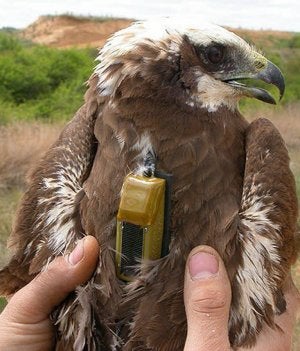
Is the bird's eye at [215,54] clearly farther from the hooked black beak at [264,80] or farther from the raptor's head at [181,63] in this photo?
the hooked black beak at [264,80]

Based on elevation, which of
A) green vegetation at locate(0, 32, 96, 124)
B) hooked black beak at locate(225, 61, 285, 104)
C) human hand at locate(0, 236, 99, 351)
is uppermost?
hooked black beak at locate(225, 61, 285, 104)

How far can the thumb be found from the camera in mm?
3236

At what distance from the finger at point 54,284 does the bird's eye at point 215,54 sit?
1.34 metres

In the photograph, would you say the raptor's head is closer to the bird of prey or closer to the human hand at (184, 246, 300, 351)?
the bird of prey

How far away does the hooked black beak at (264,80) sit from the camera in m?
3.97

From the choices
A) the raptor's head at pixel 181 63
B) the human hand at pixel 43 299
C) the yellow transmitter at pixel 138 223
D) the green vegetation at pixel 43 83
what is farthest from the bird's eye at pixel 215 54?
the green vegetation at pixel 43 83

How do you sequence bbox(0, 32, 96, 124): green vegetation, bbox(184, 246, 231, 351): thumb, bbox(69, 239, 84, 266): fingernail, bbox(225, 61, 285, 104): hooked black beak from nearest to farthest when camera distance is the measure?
bbox(184, 246, 231, 351): thumb < bbox(69, 239, 84, 266): fingernail < bbox(225, 61, 285, 104): hooked black beak < bbox(0, 32, 96, 124): green vegetation

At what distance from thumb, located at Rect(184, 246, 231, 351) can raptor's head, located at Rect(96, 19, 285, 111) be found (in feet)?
3.24

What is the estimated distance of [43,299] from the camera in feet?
12.3

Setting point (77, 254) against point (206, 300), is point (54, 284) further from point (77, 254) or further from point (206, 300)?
point (206, 300)

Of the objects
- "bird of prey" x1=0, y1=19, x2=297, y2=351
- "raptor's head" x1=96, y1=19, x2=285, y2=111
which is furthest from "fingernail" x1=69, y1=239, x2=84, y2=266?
"raptor's head" x1=96, y1=19, x2=285, y2=111

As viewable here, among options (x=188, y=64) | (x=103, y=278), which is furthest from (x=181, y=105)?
(x=103, y=278)

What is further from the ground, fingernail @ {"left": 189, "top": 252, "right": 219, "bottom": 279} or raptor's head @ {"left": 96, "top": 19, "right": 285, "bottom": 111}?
raptor's head @ {"left": 96, "top": 19, "right": 285, "bottom": 111}

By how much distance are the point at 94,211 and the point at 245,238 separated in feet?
2.98
